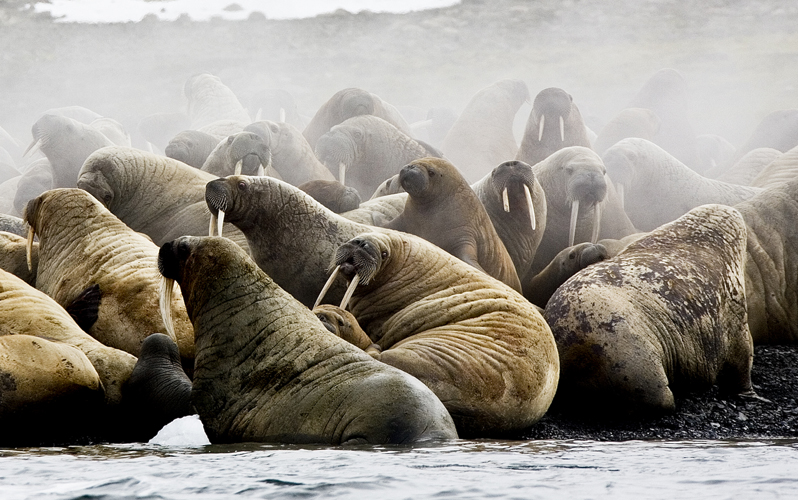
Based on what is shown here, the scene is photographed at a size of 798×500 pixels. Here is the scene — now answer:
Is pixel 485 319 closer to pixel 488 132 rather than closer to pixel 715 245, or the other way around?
pixel 715 245

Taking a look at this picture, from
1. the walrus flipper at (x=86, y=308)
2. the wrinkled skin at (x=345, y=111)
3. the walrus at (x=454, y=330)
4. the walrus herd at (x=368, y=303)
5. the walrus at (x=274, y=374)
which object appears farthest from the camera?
the wrinkled skin at (x=345, y=111)

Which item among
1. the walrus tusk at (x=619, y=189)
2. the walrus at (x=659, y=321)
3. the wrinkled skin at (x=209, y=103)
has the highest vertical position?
the wrinkled skin at (x=209, y=103)

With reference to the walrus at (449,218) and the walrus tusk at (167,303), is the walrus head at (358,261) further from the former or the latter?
the walrus at (449,218)

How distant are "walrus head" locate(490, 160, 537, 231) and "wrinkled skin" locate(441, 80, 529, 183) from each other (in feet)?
15.7

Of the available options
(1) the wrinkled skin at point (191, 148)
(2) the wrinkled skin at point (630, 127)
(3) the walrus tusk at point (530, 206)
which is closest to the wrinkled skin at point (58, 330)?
(3) the walrus tusk at point (530, 206)

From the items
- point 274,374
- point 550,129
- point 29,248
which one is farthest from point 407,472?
point 550,129

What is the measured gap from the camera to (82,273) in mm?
5395

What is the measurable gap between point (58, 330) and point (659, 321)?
297 centimetres

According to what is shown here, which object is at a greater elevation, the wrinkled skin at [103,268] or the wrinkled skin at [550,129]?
the wrinkled skin at [550,129]

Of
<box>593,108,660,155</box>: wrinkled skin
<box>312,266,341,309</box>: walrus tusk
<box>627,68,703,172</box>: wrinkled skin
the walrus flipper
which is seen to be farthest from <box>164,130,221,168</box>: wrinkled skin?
<box>627,68,703,172</box>: wrinkled skin

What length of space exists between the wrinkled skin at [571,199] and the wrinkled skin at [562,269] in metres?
0.73

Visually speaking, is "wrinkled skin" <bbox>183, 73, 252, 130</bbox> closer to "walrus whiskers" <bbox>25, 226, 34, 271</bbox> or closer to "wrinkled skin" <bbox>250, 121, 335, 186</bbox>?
"wrinkled skin" <bbox>250, 121, 335, 186</bbox>

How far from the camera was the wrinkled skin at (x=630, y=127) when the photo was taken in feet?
42.2

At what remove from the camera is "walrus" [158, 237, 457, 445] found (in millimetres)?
3535
